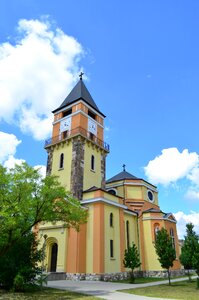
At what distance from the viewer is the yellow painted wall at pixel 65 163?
92.3ft

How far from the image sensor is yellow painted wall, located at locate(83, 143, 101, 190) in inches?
1117

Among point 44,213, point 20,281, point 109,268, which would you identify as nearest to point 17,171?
point 44,213

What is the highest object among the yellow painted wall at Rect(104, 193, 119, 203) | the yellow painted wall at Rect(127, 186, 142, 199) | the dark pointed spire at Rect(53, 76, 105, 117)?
the dark pointed spire at Rect(53, 76, 105, 117)

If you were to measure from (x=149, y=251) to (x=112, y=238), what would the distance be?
26.4 ft

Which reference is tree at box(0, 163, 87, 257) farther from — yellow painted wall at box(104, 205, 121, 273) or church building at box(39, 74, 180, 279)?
yellow painted wall at box(104, 205, 121, 273)

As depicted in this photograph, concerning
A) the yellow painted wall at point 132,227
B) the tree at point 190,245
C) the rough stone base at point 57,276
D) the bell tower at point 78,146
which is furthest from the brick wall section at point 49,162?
the tree at point 190,245

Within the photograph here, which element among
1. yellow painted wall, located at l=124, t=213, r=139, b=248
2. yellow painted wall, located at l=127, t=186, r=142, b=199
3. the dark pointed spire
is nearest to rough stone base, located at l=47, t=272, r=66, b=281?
yellow painted wall, located at l=124, t=213, r=139, b=248

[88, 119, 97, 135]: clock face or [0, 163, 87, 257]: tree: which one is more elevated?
[88, 119, 97, 135]: clock face

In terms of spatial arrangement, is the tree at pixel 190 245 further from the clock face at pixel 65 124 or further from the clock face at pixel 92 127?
the clock face at pixel 65 124

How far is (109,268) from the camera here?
77.5 feet

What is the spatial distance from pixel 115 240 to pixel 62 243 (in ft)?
17.7

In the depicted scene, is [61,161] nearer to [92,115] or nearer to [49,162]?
[49,162]

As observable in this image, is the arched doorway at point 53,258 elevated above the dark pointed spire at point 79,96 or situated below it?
below

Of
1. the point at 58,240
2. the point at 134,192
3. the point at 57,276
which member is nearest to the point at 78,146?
the point at 58,240
